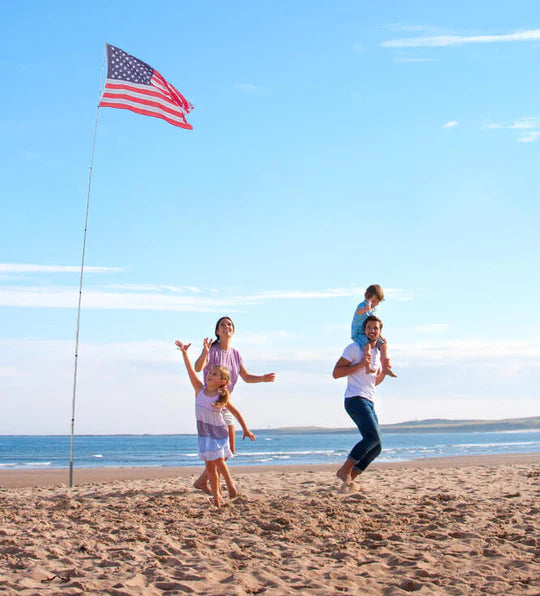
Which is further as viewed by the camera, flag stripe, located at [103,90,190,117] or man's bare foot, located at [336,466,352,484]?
flag stripe, located at [103,90,190,117]

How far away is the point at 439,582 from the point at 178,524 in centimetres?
247

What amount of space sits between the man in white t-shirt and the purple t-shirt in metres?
1.06

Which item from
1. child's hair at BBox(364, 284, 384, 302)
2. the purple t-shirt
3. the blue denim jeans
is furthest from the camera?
child's hair at BBox(364, 284, 384, 302)

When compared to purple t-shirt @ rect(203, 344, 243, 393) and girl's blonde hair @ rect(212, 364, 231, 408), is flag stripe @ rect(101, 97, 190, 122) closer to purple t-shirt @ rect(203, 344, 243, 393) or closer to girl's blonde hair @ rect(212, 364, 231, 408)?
purple t-shirt @ rect(203, 344, 243, 393)

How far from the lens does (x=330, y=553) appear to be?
4688 millimetres

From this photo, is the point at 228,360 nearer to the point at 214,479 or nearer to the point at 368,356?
the point at 214,479

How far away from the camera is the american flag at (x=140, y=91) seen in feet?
34.1

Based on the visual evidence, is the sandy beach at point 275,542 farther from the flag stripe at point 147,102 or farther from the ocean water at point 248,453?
the ocean water at point 248,453

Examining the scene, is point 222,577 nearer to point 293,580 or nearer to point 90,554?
point 293,580

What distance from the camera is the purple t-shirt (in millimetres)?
7125

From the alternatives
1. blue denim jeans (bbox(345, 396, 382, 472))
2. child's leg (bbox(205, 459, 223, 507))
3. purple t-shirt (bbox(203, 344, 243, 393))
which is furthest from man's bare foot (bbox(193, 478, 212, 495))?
blue denim jeans (bbox(345, 396, 382, 472))

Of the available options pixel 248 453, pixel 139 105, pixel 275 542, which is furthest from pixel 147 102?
pixel 248 453

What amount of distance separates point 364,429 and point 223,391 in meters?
1.55

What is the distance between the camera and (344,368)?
715cm
